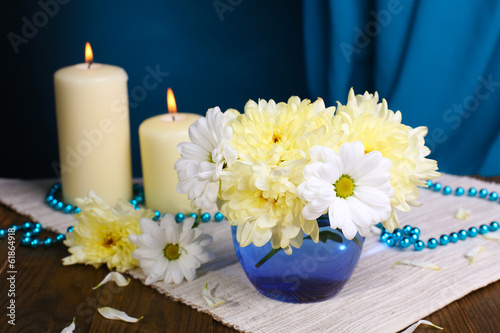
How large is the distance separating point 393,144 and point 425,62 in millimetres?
646

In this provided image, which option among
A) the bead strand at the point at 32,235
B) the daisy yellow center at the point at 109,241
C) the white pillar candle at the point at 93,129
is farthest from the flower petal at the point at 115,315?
the white pillar candle at the point at 93,129

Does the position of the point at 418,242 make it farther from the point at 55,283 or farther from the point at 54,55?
the point at 54,55

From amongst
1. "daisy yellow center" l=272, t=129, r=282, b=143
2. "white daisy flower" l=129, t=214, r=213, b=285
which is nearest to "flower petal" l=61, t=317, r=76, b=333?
"white daisy flower" l=129, t=214, r=213, b=285

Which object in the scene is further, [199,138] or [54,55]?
[54,55]

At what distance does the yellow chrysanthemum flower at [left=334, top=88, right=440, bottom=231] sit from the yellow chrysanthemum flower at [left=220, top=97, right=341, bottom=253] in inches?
0.9

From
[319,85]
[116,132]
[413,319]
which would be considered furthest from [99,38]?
[413,319]

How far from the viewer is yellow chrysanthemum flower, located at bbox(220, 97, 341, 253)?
24.1 inches

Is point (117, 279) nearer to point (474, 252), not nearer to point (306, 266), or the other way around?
point (306, 266)

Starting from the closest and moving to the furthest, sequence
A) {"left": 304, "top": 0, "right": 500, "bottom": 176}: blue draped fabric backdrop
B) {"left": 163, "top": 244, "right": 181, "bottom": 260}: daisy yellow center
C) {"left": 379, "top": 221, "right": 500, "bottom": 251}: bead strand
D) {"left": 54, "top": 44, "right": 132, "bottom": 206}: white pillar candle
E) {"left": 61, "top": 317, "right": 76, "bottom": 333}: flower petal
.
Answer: {"left": 61, "top": 317, "right": 76, "bottom": 333}: flower petal → {"left": 163, "top": 244, "right": 181, "bottom": 260}: daisy yellow center → {"left": 379, "top": 221, "right": 500, "bottom": 251}: bead strand → {"left": 54, "top": 44, "right": 132, "bottom": 206}: white pillar candle → {"left": 304, "top": 0, "right": 500, "bottom": 176}: blue draped fabric backdrop

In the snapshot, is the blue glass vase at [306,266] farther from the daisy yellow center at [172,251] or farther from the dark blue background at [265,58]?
the dark blue background at [265,58]

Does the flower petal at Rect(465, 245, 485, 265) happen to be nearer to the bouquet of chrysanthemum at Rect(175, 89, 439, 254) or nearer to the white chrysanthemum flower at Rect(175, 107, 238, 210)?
the bouquet of chrysanthemum at Rect(175, 89, 439, 254)

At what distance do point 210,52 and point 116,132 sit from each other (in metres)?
0.38

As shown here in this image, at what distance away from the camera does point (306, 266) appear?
0.71m

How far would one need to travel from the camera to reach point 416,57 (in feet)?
3.98
